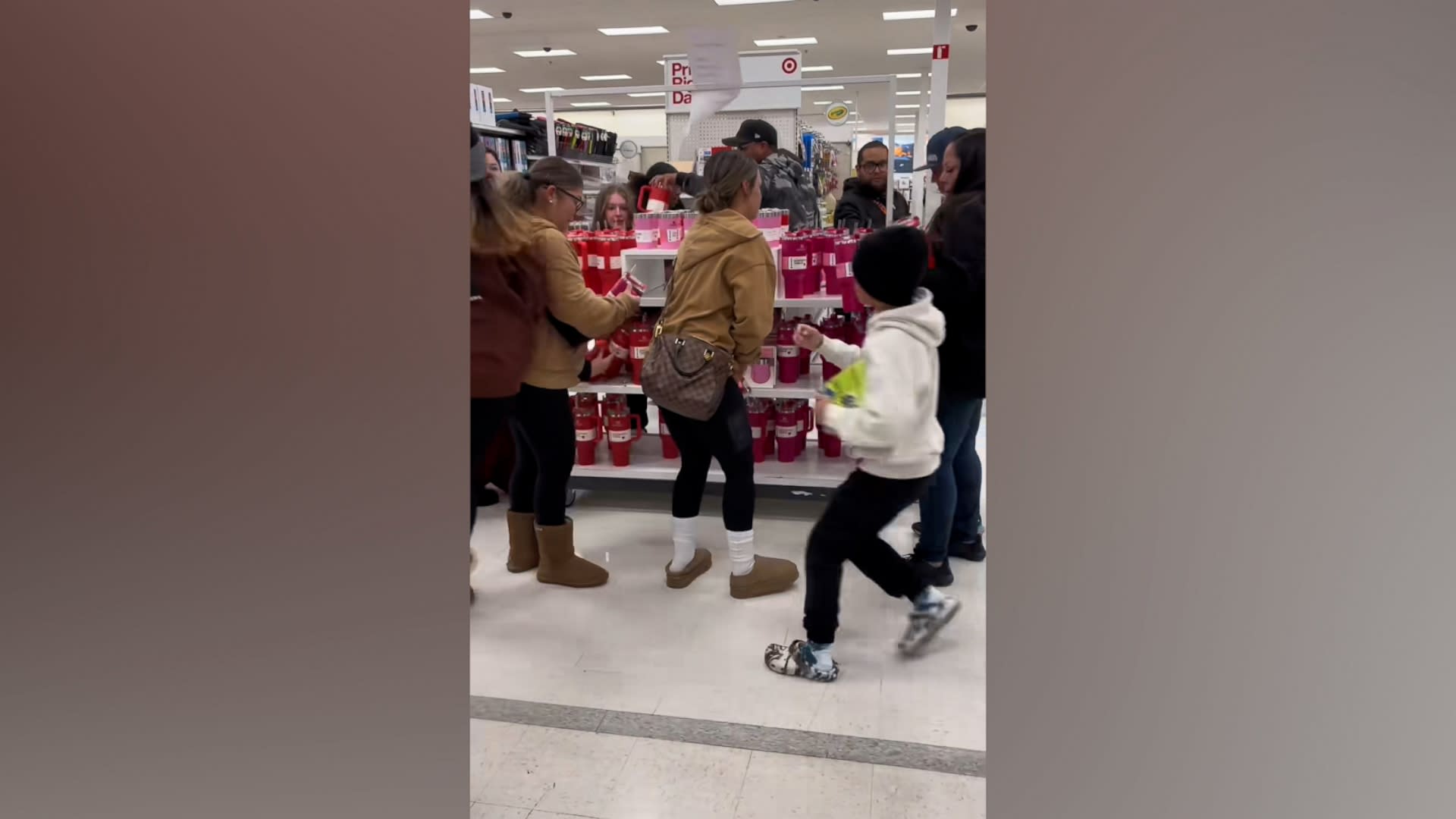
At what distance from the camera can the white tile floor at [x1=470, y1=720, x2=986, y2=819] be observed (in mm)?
1818

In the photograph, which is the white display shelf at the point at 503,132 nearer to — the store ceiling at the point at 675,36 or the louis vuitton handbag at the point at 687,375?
the louis vuitton handbag at the point at 687,375

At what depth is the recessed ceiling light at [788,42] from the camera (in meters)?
10.6

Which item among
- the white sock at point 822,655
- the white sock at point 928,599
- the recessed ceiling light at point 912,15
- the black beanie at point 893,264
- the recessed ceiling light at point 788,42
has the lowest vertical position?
the white sock at point 822,655

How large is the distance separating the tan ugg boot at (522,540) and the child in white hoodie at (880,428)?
0.99m

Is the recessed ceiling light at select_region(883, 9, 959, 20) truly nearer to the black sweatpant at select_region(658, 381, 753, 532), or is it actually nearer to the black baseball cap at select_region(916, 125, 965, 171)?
the black baseball cap at select_region(916, 125, 965, 171)

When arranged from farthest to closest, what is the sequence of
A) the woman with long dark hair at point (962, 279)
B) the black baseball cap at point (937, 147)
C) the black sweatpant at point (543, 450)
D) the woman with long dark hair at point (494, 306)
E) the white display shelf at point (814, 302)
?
the white display shelf at point (814, 302) → the black sweatpant at point (543, 450) → the black baseball cap at point (937, 147) → the woman with long dark hair at point (494, 306) → the woman with long dark hair at point (962, 279)

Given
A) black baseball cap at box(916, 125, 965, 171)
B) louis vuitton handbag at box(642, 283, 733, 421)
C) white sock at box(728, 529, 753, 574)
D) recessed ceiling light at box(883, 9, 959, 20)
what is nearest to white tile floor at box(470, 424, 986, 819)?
white sock at box(728, 529, 753, 574)

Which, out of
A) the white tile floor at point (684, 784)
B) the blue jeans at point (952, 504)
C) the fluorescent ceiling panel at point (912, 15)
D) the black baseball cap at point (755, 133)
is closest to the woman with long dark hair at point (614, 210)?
the black baseball cap at point (755, 133)

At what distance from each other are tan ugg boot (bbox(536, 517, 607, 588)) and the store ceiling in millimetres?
4454

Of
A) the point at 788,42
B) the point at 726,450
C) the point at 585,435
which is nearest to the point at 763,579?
the point at 726,450

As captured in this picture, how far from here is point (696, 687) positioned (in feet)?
7.77
